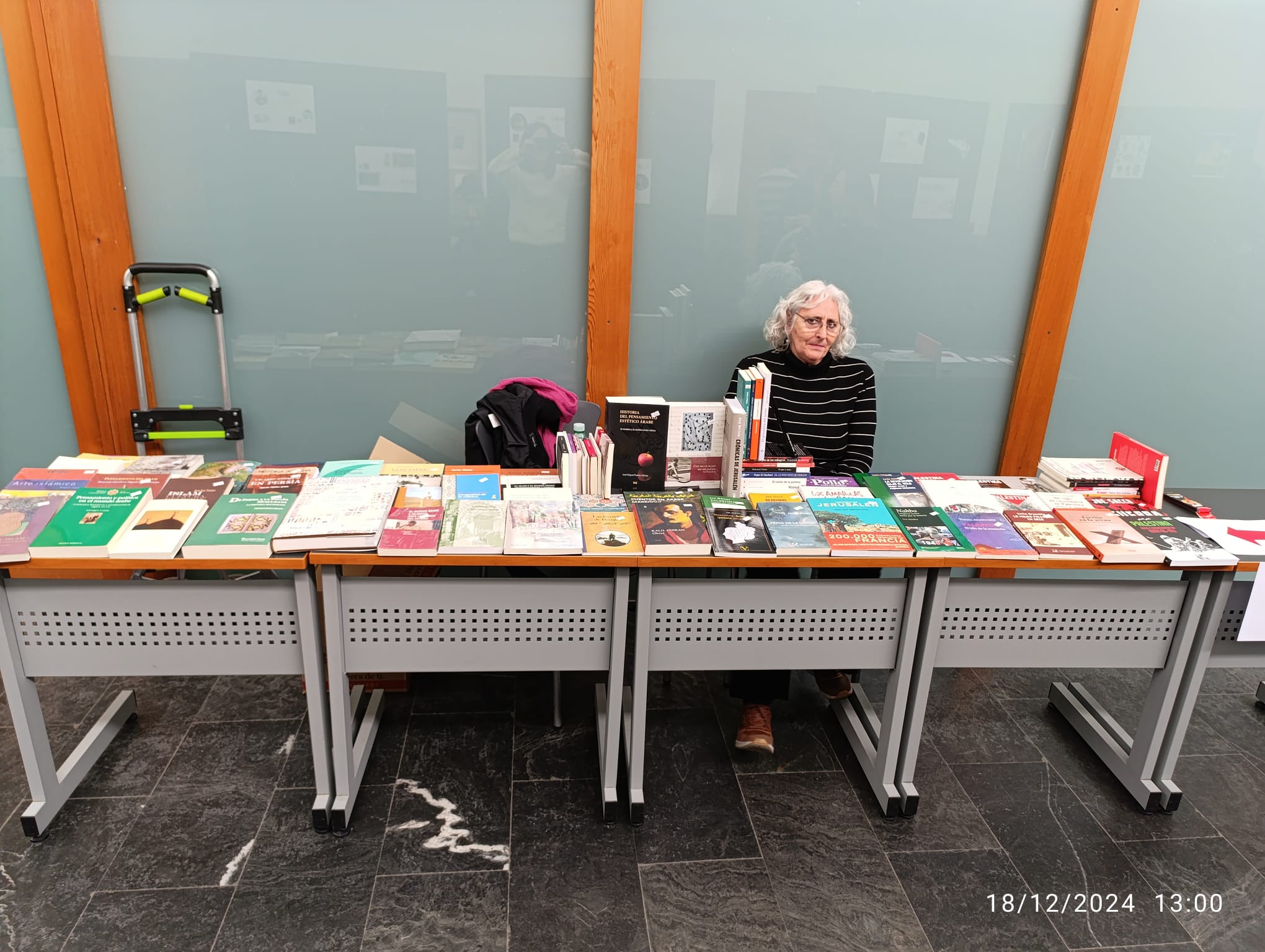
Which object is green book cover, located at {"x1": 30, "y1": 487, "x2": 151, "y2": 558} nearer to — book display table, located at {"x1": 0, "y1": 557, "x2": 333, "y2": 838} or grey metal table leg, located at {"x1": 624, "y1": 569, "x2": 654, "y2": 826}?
book display table, located at {"x1": 0, "y1": 557, "x2": 333, "y2": 838}

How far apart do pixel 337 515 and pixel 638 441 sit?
2.81 feet

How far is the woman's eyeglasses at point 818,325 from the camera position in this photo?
2.91 metres

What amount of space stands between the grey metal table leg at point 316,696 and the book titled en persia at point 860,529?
137 cm

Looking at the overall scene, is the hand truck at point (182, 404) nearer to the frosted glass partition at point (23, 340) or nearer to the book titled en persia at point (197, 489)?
the frosted glass partition at point (23, 340)

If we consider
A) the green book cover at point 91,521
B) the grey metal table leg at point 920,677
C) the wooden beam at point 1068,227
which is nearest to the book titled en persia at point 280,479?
the green book cover at point 91,521

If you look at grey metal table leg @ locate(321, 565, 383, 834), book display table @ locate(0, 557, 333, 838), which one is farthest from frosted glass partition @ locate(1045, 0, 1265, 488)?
book display table @ locate(0, 557, 333, 838)

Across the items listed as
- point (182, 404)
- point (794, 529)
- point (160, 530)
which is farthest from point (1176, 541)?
point (182, 404)

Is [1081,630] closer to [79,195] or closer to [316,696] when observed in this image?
[316,696]

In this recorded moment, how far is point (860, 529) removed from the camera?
7.24ft

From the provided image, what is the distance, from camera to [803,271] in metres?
3.12

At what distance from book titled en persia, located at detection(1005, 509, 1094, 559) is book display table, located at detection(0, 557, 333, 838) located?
6.34 ft

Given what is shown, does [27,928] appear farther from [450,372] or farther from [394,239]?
[394,239]

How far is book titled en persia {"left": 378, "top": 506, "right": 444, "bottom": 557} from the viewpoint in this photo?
6.63 feet

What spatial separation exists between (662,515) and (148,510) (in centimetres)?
136
